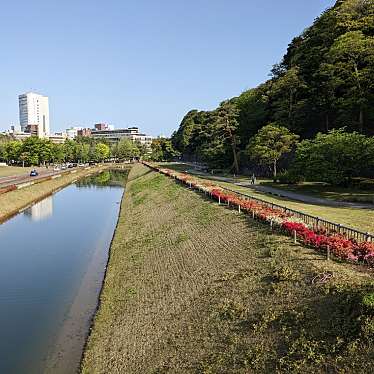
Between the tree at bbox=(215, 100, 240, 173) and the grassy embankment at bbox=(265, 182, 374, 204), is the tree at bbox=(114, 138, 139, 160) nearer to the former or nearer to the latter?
the tree at bbox=(215, 100, 240, 173)

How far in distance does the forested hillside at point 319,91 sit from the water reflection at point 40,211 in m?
27.1

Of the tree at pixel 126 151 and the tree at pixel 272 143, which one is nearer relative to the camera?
the tree at pixel 272 143

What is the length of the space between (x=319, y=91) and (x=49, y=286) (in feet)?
129

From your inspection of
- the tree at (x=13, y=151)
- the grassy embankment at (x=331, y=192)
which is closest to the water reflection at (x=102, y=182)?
the tree at (x=13, y=151)

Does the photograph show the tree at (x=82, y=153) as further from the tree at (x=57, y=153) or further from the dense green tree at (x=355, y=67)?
the dense green tree at (x=355, y=67)

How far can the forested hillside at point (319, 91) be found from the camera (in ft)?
128

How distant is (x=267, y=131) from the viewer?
149 feet

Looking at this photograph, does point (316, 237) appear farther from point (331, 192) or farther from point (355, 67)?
point (355, 67)

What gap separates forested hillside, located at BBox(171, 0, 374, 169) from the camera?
39000mm

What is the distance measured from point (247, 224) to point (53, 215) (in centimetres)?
2884

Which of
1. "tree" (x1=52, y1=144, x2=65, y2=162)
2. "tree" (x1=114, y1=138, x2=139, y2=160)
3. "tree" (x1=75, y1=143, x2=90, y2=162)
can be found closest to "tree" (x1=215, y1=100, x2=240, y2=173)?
"tree" (x1=52, y1=144, x2=65, y2=162)

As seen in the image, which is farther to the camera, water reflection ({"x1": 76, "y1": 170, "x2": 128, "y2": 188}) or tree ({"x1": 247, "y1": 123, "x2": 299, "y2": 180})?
water reflection ({"x1": 76, "y1": 170, "x2": 128, "y2": 188})

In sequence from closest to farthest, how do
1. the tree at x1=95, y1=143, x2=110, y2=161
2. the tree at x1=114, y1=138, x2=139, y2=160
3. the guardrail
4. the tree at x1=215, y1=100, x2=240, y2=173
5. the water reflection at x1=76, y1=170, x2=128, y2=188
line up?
1. the guardrail
2. the tree at x1=215, y1=100, x2=240, y2=173
3. the water reflection at x1=76, y1=170, x2=128, y2=188
4. the tree at x1=95, y1=143, x2=110, y2=161
5. the tree at x1=114, y1=138, x2=139, y2=160

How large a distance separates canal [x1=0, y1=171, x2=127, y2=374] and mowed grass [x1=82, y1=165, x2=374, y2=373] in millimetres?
1080
